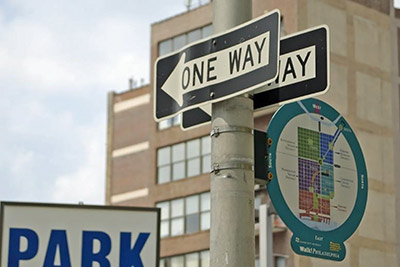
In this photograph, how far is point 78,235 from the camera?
9.41 m

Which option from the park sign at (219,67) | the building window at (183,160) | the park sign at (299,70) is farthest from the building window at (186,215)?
the park sign at (299,70)

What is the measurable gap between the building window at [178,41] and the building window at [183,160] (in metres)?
1.35

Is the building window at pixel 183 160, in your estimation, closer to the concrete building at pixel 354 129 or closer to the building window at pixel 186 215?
the concrete building at pixel 354 129

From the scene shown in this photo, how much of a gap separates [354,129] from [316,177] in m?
53.1

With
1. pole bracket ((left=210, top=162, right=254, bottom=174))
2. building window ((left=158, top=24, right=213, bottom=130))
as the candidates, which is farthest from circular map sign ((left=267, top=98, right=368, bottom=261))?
building window ((left=158, top=24, right=213, bottom=130))

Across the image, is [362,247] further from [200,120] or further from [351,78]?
[200,120]

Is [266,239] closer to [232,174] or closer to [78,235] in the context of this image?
[78,235]

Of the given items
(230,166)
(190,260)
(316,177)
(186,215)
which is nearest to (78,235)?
(316,177)

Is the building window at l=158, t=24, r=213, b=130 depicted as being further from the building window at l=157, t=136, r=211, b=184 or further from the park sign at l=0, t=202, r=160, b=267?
the park sign at l=0, t=202, r=160, b=267

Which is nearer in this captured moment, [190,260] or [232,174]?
[232,174]

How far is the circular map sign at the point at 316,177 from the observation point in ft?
28.3

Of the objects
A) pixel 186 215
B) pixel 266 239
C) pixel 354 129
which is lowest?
pixel 266 239

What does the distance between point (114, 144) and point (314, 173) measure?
215ft

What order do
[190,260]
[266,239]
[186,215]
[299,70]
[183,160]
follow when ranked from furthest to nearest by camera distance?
[183,160] < [186,215] < [190,260] < [266,239] < [299,70]
